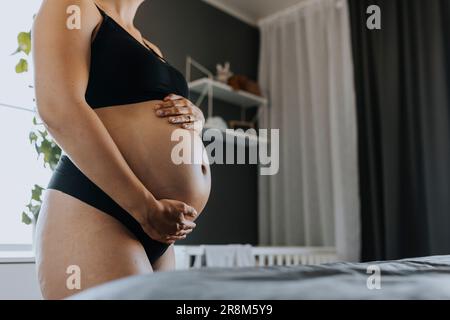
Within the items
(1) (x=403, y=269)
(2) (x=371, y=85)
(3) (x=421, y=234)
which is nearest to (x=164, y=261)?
(1) (x=403, y=269)

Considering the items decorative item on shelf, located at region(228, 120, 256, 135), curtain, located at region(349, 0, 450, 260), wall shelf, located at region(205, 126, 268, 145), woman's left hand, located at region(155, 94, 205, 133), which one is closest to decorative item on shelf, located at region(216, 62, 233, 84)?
decorative item on shelf, located at region(228, 120, 256, 135)

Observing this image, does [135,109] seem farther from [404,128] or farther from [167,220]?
[404,128]

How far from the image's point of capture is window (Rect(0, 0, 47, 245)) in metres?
1.77

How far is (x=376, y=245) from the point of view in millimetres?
2289

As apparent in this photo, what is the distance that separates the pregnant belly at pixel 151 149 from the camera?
2.93ft

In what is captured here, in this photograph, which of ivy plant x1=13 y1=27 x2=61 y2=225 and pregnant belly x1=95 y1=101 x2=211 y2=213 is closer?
pregnant belly x1=95 y1=101 x2=211 y2=213

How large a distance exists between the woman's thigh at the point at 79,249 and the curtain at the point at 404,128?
5.74 feet

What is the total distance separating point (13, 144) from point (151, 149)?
1167 millimetres

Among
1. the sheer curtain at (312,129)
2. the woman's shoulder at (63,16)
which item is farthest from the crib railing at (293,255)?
the woman's shoulder at (63,16)

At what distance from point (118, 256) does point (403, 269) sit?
19.3 inches

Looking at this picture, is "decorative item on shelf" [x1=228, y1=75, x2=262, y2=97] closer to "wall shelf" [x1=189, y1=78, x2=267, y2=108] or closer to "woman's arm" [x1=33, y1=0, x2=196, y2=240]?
"wall shelf" [x1=189, y1=78, x2=267, y2=108]

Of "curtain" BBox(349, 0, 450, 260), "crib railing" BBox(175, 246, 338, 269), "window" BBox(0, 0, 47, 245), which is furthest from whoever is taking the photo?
"crib railing" BBox(175, 246, 338, 269)
